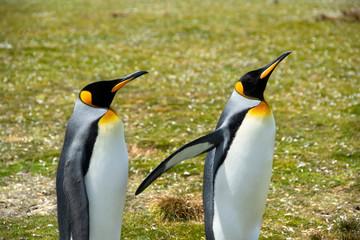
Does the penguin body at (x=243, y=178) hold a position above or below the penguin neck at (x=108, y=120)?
below

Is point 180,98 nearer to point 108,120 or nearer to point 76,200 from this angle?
point 108,120

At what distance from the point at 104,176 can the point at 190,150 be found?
31.2 inches

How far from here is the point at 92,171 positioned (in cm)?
411

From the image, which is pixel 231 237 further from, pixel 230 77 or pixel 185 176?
pixel 230 77

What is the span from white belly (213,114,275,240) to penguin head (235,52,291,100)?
0.24 m

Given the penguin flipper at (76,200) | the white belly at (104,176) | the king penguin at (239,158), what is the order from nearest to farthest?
the penguin flipper at (76,200) < the white belly at (104,176) < the king penguin at (239,158)

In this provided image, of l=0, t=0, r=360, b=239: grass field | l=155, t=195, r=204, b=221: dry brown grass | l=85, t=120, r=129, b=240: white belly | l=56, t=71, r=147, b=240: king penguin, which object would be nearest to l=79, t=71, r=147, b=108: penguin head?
l=56, t=71, r=147, b=240: king penguin

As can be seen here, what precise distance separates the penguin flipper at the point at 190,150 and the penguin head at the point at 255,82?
419 mm

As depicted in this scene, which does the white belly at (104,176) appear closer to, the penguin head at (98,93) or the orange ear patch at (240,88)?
the penguin head at (98,93)

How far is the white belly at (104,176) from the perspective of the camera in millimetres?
4102

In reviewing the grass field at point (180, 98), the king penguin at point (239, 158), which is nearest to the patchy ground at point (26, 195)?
the grass field at point (180, 98)

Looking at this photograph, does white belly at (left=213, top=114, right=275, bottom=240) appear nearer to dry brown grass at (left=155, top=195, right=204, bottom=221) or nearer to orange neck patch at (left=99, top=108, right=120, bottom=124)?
orange neck patch at (left=99, top=108, right=120, bottom=124)

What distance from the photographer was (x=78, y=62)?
15.3 meters

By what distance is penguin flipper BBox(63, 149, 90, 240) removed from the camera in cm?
399
